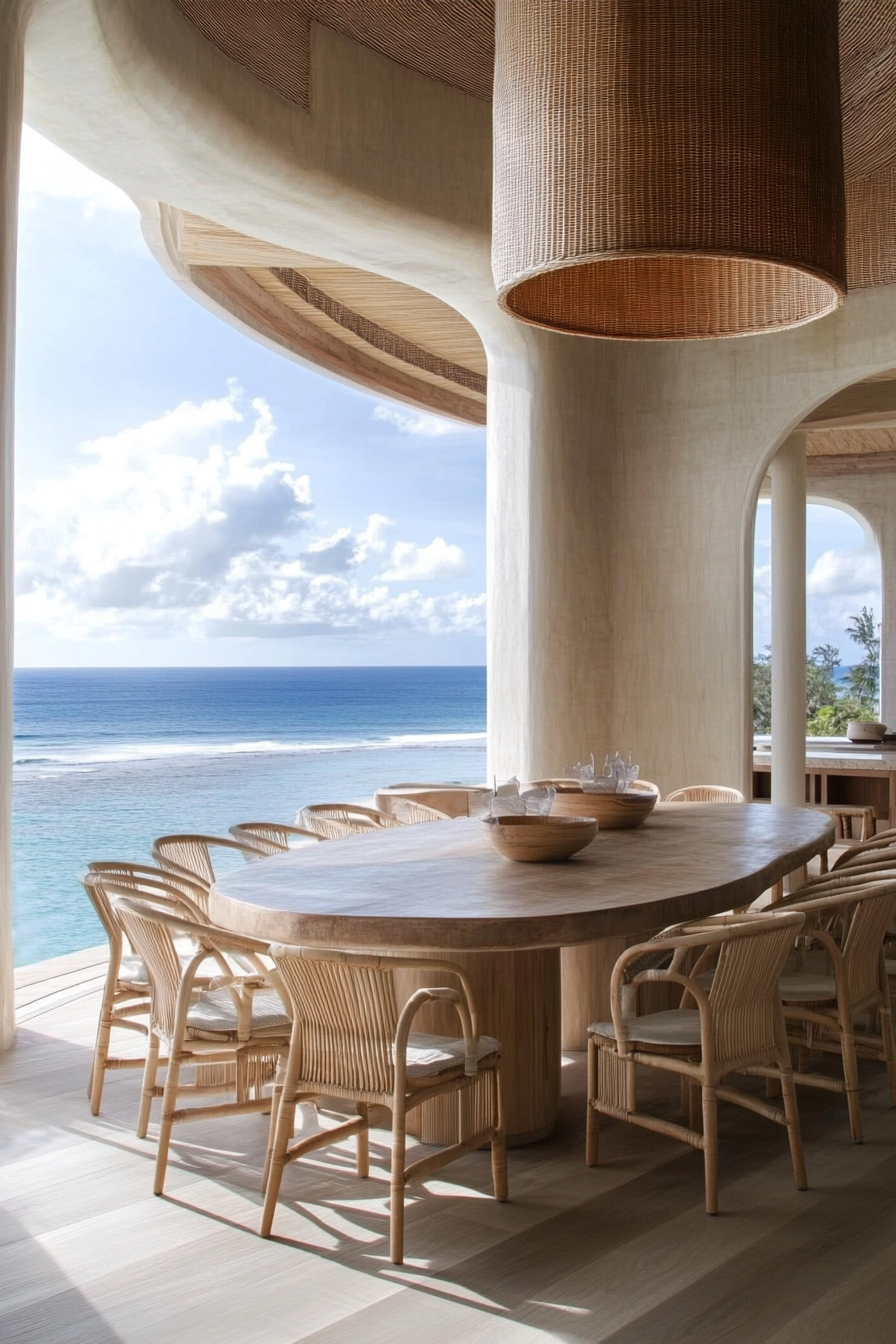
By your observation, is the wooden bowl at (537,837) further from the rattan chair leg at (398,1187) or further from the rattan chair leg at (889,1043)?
the rattan chair leg at (889,1043)

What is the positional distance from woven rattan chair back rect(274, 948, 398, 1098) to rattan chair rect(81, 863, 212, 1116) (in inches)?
32.2

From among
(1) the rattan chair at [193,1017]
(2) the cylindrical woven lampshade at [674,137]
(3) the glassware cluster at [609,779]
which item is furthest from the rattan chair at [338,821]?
(2) the cylindrical woven lampshade at [674,137]

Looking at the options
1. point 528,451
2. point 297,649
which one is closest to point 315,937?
point 528,451

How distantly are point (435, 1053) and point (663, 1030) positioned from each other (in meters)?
0.64

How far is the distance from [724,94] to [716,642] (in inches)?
181

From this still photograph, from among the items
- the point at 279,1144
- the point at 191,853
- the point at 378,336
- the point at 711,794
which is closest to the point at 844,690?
the point at 378,336

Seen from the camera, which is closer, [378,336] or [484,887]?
[484,887]

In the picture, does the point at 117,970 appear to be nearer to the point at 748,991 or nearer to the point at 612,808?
the point at 612,808

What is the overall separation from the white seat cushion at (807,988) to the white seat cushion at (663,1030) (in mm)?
410

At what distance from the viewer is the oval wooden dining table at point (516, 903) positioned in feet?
9.22

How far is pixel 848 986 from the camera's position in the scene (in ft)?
12.0

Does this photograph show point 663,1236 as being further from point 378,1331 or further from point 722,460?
point 722,460

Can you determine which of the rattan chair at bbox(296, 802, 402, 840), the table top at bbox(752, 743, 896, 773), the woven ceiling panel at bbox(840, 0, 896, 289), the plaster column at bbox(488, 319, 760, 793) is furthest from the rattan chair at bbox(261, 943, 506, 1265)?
the table top at bbox(752, 743, 896, 773)

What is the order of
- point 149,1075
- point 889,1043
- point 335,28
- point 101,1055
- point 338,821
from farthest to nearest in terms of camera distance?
Answer: point 335,28
point 338,821
point 889,1043
point 101,1055
point 149,1075
